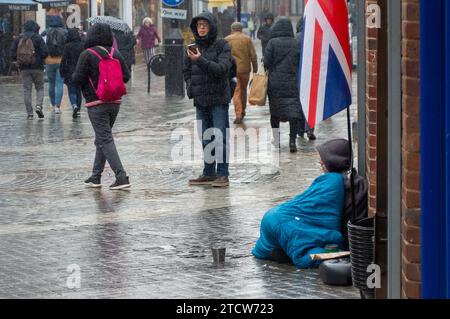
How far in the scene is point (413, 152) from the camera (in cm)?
555

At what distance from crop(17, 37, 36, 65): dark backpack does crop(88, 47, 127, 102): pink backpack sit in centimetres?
875

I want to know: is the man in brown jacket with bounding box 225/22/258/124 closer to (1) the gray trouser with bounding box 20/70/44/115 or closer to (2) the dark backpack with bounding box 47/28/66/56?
(1) the gray trouser with bounding box 20/70/44/115

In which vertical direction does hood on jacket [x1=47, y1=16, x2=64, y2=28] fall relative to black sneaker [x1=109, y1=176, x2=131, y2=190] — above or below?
above

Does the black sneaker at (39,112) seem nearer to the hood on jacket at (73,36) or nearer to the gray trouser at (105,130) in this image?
the hood on jacket at (73,36)

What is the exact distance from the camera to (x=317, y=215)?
8258mm

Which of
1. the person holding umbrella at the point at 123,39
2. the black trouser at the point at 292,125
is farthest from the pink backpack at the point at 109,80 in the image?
the person holding umbrella at the point at 123,39

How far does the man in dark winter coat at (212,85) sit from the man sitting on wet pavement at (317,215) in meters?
4.21

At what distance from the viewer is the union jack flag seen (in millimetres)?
6938

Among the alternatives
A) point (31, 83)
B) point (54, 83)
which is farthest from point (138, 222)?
point (54, 83)

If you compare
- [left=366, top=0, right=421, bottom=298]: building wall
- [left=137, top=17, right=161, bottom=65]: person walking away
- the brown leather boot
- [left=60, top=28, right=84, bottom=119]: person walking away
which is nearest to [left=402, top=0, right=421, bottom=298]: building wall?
[left=366, top=0, right=421, bottom=298]: building wall

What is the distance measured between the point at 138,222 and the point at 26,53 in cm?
1094

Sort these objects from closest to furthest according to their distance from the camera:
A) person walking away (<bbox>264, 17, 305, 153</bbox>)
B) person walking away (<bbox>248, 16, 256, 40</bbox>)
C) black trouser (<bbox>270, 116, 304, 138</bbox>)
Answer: black trouser (<bbox>270, 116, 304, 138</bbox>)
person walking away (<bbox>264, 17, 305, 153</bbox>)
person walking away (<bbox>248, 16, 256, 40</bbox>)

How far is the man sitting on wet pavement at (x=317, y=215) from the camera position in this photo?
26.7 ft

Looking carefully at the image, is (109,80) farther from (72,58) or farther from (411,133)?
(72,58)
